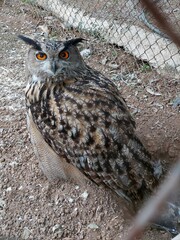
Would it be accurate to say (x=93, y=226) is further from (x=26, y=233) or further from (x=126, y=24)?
(x=126, y=24)

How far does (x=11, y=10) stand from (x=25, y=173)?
275cm

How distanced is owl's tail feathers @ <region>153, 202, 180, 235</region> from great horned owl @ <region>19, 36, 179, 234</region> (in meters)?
0.17

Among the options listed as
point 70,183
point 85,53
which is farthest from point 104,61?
point 70,183

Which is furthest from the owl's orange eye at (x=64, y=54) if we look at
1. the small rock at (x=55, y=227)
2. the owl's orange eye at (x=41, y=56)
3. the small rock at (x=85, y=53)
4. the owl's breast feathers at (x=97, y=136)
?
the small rock at (x=85, y=53)

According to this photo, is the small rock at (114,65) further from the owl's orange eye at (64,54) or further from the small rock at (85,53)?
the owl's orange eye at (64,54)

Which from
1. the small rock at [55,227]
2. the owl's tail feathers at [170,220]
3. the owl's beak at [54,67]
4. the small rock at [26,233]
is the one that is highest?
the owl's beak at [54,67]

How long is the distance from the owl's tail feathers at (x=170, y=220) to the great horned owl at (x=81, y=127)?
0.17 meters

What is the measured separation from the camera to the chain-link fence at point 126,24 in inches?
157

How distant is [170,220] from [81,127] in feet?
2.68

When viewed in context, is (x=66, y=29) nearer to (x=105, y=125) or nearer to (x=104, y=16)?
(x=104, y=16)

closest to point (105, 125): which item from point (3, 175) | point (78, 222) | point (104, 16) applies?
point (78, 222)

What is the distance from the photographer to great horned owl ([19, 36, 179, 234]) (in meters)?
2.55

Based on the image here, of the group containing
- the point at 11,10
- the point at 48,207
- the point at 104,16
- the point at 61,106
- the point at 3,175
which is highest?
the point at 61,106

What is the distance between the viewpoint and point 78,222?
2771mm
